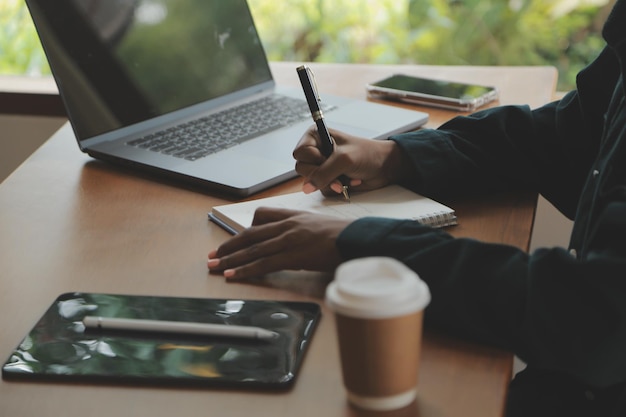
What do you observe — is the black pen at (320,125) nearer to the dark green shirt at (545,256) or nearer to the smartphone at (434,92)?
the dark green shirt at (545,256)

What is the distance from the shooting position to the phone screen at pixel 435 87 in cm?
143

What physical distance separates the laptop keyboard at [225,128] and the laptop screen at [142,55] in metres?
0.05

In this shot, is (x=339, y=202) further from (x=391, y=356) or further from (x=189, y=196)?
(x=391, y=356)

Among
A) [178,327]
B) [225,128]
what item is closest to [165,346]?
[178,327]

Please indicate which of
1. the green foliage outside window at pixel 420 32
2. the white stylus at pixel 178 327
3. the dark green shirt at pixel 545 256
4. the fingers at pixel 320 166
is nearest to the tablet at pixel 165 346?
the white stylus at pixel 178 327

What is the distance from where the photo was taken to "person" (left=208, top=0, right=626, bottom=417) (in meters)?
0.72

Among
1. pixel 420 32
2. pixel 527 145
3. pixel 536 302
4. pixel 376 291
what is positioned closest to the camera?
pixel 376 291

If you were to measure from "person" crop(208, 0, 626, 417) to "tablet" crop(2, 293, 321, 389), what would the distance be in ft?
0.25

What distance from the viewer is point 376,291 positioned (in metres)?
0.60

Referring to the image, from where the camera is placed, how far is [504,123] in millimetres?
1140

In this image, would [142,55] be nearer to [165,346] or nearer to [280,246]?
[280,246]

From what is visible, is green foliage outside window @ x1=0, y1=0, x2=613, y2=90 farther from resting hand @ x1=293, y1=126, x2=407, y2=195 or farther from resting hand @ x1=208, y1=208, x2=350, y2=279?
resting hand @ x1=208, y1=208, x2=350, y2=279

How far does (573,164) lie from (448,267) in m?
0.44

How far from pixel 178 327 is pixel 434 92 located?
0.82 meters
